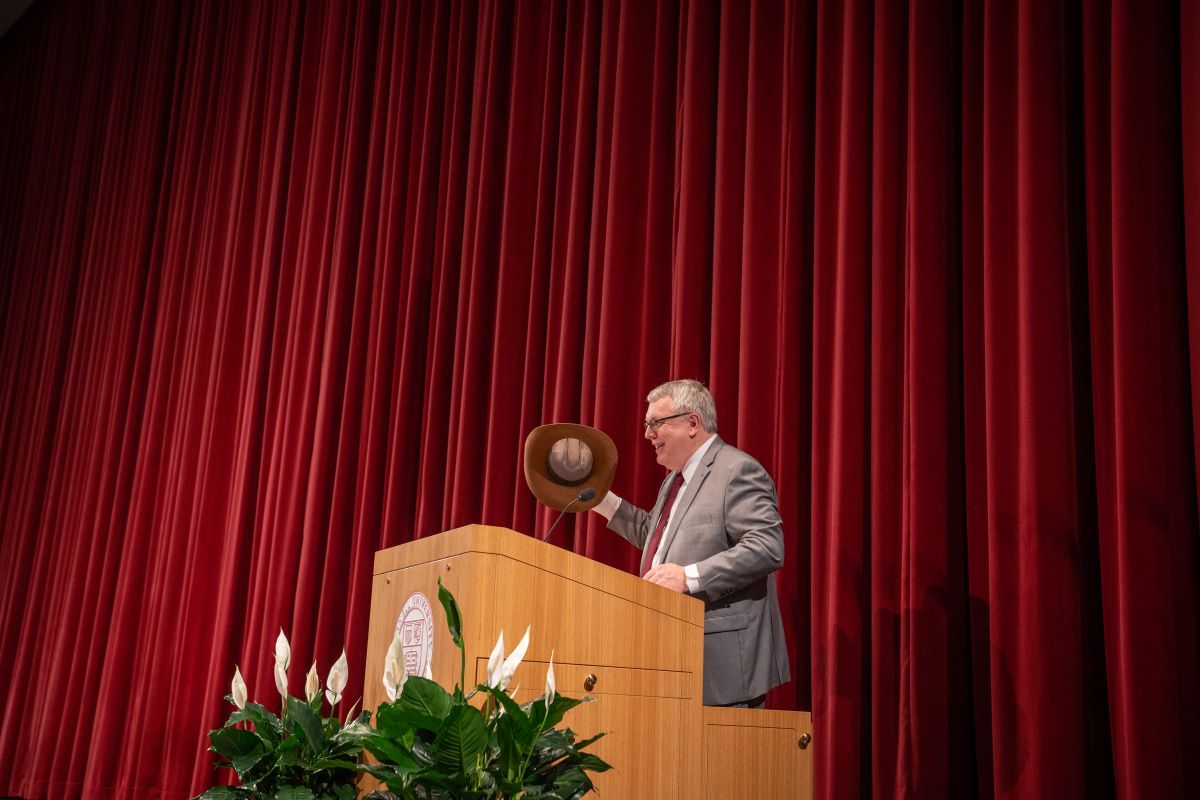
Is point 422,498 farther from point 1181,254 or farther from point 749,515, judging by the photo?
point 1181,254

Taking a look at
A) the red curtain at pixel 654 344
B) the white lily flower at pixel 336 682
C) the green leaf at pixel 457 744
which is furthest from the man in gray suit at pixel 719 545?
the green leaf at pixel 457 744

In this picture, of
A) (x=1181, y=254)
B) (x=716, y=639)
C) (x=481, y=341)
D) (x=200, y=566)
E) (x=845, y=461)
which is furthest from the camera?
(x=200, y=566)

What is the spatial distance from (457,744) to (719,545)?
1.40 metres

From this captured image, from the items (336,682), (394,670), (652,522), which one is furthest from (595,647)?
(652,522)

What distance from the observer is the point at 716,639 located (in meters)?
2.71

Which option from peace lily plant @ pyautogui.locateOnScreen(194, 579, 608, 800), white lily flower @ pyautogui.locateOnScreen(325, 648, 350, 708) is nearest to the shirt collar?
white lily flower @ pyautogui.locateOnScreen(325, 648, 350, 708)

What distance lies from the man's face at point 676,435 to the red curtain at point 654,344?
18.8 inches

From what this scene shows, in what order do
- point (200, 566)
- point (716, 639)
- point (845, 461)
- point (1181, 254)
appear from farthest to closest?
point (200, 566) < point (845, 461) < point (1181, 254) < point (716, 639)

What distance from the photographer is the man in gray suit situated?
2.63 m

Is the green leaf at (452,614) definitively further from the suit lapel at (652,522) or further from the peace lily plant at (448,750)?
the suit lapel at (652,522)

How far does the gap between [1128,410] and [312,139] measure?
402 cm

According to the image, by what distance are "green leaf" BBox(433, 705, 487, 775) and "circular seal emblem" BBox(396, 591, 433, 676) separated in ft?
1.50

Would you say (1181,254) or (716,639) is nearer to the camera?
(716,639)

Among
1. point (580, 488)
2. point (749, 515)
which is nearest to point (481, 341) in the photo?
point (580, 488)
